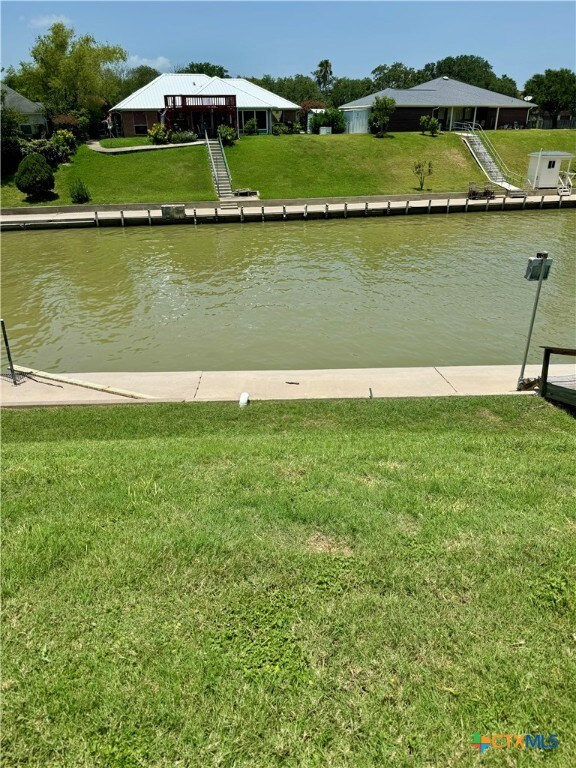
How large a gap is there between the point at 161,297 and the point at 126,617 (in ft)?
49.7

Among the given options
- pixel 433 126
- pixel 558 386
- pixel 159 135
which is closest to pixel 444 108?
pixel 433 126

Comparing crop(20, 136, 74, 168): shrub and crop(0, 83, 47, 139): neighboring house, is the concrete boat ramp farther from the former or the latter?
crop(0, 83, 47, 139): neighboring house

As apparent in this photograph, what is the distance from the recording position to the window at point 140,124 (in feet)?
163

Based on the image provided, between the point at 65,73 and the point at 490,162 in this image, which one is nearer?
the point at 490,162

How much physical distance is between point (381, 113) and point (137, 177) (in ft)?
75.2

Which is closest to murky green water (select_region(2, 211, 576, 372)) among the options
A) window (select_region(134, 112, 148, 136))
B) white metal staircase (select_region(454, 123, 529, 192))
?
white metal staircase (select_region(454, 123, 529, 192))

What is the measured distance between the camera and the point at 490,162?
4409cm

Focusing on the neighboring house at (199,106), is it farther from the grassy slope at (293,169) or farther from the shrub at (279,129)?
the grassy slope at (293,169)

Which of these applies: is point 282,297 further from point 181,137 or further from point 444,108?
point 444,108

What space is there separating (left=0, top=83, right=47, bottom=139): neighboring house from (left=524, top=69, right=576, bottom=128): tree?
233ft

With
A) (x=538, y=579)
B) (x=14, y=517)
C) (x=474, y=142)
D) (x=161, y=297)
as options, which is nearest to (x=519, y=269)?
(x=161, y=297)

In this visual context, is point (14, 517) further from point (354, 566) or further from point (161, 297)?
point (161, 297)

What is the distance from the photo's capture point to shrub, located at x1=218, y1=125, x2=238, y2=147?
43562 mm

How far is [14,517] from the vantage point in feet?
15.3
